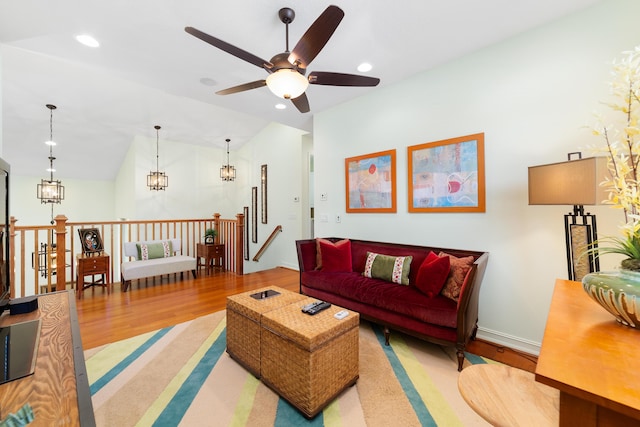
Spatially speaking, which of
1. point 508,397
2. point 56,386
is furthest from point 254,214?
point 508,397

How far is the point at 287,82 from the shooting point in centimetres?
192

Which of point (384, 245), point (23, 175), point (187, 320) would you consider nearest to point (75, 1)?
point (187, 320)

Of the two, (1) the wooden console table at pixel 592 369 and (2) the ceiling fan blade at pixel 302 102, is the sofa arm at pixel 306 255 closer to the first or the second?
(2) the ceiling fan blade at pixel 302 102

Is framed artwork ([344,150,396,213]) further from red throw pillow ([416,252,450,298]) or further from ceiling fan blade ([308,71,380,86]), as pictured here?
ceiling fan blade ([308,71,380,86])

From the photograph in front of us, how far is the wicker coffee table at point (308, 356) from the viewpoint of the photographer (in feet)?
5.23

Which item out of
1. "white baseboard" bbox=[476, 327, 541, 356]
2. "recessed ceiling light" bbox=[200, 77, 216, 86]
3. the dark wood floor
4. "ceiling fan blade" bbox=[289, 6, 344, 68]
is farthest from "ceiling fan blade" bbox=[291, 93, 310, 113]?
"white baseboard" bbox=[476, 327, 541, 356]

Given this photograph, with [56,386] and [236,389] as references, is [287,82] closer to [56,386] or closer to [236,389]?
[56,386]

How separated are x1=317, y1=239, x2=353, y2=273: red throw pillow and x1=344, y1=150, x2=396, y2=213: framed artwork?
0.70 meters

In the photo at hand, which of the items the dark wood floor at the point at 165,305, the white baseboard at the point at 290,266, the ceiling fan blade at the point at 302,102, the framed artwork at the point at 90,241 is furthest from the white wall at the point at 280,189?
the framed artwork at the point at 90,241

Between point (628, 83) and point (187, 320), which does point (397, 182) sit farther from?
point (187, 320)

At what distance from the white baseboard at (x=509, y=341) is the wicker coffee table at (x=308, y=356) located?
59.6 inches

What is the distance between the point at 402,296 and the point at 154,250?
14.0 ft

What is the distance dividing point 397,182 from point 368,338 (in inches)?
71.1

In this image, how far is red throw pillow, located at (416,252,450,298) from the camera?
7.64ft
